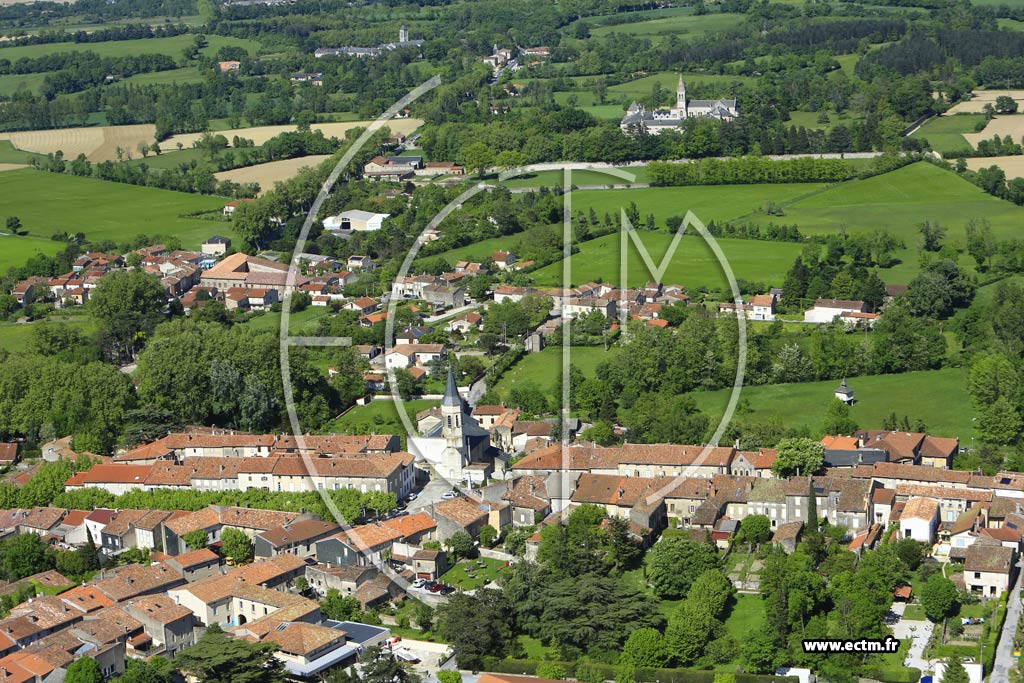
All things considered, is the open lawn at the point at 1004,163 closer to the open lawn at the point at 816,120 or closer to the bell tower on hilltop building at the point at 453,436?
the open lawn at the point at 816,120

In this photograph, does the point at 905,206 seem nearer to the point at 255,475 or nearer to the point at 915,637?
the point at 255,475

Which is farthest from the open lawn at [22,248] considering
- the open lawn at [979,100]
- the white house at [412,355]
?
the open lawn at [979,100]

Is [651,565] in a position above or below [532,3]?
below

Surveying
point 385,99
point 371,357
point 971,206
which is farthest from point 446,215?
point 385,99

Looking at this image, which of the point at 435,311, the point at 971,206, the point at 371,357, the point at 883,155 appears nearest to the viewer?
the point at 371,357

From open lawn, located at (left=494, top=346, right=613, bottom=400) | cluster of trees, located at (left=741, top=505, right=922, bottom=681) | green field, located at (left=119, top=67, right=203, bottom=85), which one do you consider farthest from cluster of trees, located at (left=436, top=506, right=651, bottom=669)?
green field, located at (left=119, top=67, right=203, bottom=85)

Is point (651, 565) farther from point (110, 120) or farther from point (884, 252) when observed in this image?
point (110, 120)

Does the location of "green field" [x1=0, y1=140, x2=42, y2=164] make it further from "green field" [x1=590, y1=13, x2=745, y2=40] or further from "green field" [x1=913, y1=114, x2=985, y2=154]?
"green field" [x1=913, y1=114, x2=985, y2=154]
